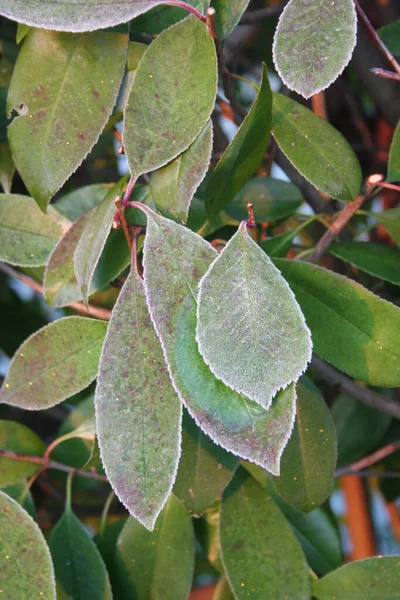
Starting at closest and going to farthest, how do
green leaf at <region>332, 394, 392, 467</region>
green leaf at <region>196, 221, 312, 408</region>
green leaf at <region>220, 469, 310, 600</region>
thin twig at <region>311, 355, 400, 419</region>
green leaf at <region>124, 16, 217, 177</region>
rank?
green leaf at <region>196, 221, 312, 408</region> → green leaf at <region>124, 16, 217, 177</region> → green leaf at <region>220, 469, 310, 600</region> → thin twig at <region>311, 355, 400, 419</region> → green leaf at <region>332, 394, 392, 467</region>

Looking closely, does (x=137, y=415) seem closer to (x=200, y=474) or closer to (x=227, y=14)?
(x=200, y=474)

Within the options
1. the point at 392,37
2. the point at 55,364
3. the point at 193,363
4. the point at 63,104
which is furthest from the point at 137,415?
the point at 392,37

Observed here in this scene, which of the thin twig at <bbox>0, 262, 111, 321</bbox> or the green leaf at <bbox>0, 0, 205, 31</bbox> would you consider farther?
the thin twig at <bbox>0, 262, 111, 321</bbox>

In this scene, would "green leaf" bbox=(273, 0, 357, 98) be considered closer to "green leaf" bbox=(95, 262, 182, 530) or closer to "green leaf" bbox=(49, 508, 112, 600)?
"green leaf" bbox=(95, 262, 182, 530)

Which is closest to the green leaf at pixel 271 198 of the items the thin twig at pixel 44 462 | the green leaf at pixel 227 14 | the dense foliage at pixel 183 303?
the dense foliage at pixel 183 303

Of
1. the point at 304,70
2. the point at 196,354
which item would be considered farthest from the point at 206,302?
the point at 304,70

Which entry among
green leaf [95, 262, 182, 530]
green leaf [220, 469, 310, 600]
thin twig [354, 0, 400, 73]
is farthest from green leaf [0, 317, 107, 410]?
thin twig [354, 0, 400, 73]
